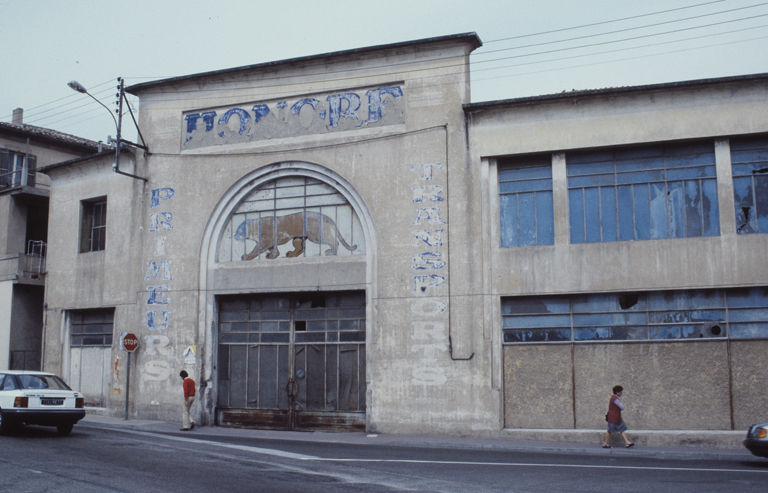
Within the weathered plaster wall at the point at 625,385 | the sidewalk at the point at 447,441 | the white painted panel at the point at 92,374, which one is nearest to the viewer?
the sidewalk at the point at 447,441

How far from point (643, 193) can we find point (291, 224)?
30.7 feet

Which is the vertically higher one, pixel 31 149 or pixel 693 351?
pixel 31 149

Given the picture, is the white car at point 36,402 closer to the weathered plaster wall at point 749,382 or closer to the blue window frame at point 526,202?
the blue window frame at point 526,202

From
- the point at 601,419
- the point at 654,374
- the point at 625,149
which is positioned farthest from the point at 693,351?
the point at 625,149

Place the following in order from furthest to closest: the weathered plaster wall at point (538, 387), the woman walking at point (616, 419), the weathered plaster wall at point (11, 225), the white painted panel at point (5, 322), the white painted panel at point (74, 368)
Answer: the weathered plaster wall at point (11, 225)
the white painted panel at point (5, 322)
the white painted panel at point (74, 368)
the weathered plaster wall at point (538, 387)
the woman walking at point (616, 419)

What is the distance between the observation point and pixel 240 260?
20.0m

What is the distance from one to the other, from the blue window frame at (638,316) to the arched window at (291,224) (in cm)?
479

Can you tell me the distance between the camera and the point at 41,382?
15.5 metres

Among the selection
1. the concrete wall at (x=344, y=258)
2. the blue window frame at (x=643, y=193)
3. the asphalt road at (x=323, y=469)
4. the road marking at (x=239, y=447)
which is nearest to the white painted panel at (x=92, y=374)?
the concrete wall at (x=344, y=258)

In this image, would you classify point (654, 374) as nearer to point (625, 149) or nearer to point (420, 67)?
point (625, 149)

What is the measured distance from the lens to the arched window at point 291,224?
1908 cm

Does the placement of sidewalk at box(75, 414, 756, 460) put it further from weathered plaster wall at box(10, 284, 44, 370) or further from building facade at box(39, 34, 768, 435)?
weathered plaster wall at box(10, 284, 44, 370)

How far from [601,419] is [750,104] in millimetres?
7989

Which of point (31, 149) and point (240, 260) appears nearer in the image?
point (240, 260)
